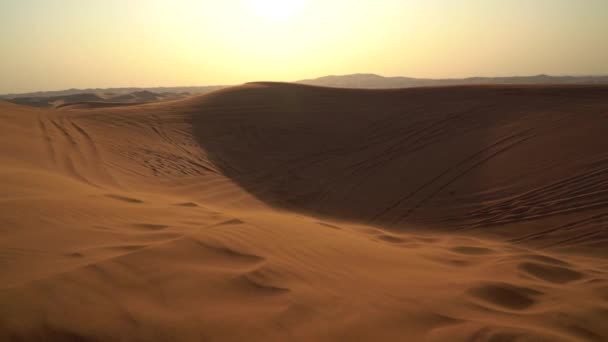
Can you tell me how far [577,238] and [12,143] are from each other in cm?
1057

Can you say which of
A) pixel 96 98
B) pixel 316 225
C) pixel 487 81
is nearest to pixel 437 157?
pixel 316 225

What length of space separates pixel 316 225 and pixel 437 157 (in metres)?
5.15

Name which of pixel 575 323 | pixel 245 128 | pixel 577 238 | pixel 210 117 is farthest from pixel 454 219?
pixel 210 117

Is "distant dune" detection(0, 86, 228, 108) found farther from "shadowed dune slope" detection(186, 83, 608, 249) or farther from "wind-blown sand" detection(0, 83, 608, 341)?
"wind-blown sand" detection(0, 83, 608, 341)

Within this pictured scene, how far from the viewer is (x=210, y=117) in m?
14.2

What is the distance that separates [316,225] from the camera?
16.3 feet

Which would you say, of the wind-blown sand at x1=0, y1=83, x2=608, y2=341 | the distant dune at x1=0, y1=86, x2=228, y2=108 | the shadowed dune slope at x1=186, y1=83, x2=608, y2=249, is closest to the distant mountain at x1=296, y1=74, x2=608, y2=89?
the shadowed dune slope at x1=186, y1=83, x2=608, y2=249

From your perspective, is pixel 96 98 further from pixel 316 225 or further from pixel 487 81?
pixel 487 81

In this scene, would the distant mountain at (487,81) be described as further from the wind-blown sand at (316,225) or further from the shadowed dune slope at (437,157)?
the wind-blown sand at (316,225)

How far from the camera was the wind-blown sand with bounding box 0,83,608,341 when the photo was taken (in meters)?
2.27

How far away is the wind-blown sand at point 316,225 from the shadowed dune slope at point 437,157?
0.05 m

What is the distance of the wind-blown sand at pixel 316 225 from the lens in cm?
227

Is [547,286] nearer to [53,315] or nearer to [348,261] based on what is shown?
[348,261]

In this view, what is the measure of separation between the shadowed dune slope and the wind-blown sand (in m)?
0.05
